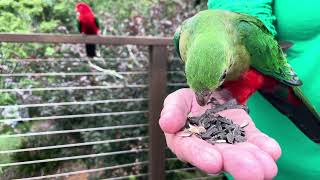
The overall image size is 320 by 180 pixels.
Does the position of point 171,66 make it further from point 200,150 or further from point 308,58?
point 200,150

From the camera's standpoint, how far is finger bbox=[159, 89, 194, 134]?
116 cm

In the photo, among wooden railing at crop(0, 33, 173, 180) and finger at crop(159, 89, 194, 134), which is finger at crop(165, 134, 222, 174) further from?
wooden railing at crop(0, 33, 173, 180)

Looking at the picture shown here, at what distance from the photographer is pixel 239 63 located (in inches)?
55.7

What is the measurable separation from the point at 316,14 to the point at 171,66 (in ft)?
6.85

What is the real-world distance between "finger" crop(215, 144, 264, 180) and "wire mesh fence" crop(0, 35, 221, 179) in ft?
5.38

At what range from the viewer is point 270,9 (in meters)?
1.47

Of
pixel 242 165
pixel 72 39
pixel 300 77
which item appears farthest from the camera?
pixel 72 39

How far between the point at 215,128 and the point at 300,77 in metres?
0.36

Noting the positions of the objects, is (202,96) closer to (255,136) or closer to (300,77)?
(255,136)

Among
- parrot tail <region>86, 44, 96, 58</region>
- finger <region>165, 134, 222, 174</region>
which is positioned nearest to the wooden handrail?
parrot tail <region>86, 44, 96, 58</region>

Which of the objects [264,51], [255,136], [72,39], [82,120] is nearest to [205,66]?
[255,136]

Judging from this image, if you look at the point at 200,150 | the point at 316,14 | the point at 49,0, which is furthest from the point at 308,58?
the point at 49,0

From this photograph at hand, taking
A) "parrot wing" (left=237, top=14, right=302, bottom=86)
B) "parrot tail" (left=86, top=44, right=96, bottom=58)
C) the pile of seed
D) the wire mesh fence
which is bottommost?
the wire mesh fence

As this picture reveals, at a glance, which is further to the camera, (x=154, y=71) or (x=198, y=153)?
(x=154, y=71)
